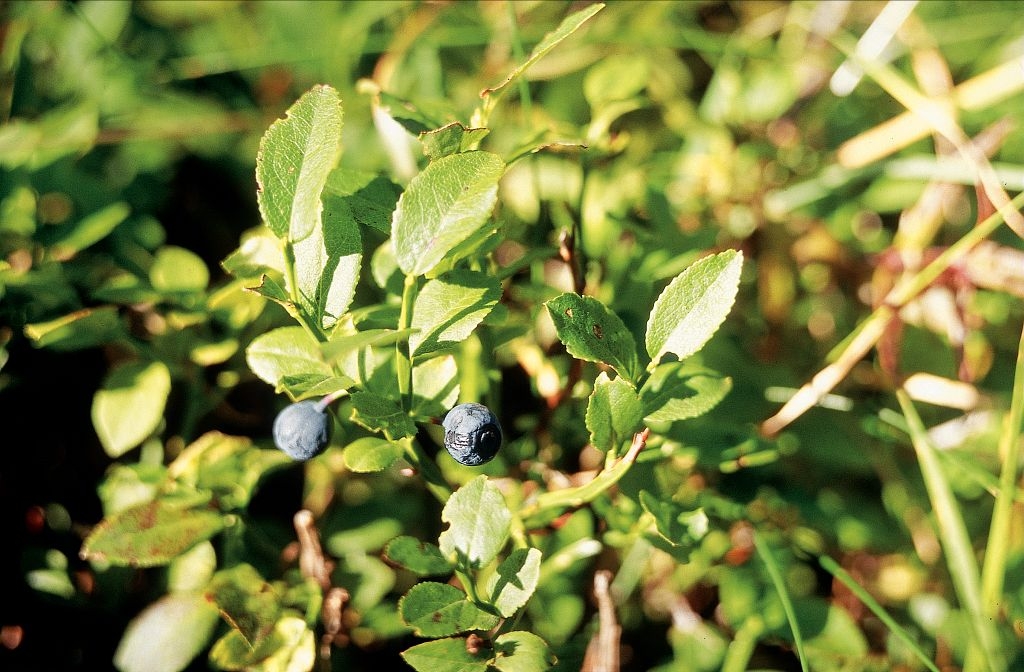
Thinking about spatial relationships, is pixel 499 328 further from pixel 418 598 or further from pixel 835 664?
pixel 835 664

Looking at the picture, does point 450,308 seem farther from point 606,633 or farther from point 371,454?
point 606,633

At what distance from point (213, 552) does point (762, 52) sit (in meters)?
1.27

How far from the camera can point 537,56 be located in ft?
2.18

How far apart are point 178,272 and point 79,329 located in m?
0.13

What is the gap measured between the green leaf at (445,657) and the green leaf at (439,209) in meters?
0.35

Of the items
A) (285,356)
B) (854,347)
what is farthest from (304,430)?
(854,347)

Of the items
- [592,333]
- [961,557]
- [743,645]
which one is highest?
[592,333]

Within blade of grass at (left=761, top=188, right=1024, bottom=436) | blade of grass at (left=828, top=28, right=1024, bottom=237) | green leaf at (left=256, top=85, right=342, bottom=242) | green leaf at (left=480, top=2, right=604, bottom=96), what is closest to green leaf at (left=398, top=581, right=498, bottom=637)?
green leaf at (left=256, top=85, right=342, bottom=242)

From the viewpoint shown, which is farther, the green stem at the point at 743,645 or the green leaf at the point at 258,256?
the green stem at the point at 743,645

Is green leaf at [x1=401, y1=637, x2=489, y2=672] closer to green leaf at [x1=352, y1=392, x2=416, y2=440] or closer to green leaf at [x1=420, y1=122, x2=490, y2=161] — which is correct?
green leaf at [x1=352, y1=392, x2=416, y2=440]

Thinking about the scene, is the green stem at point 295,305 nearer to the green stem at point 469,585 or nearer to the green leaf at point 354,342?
the green leaf at point 354,342

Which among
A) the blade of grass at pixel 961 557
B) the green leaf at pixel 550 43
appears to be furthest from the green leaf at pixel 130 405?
the blade of grass at pixel 961 557

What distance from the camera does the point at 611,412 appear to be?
70 cm

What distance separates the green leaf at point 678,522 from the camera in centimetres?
76
